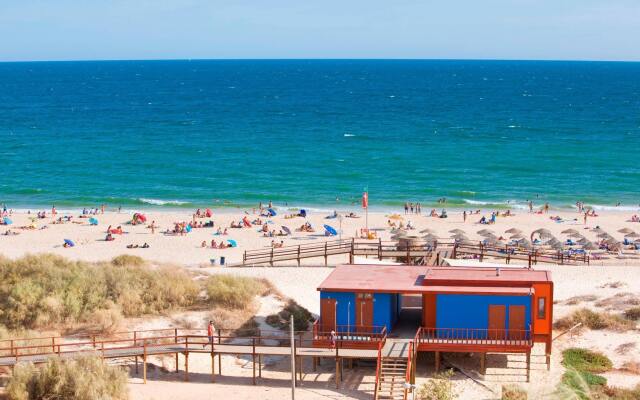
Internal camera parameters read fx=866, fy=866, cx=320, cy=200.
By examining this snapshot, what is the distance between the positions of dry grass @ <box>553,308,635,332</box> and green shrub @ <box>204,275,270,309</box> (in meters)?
9.86

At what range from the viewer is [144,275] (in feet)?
94.7

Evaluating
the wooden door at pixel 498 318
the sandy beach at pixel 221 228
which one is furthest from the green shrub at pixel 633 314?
→ the sandy beach at pixel 221 228

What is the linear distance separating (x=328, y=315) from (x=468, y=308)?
13.0ft

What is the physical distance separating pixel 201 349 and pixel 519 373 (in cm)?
891

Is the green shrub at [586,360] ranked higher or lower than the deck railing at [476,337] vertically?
lower

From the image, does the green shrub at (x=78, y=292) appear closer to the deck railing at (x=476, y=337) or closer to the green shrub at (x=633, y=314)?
the deck railing at (x=476, y=337)

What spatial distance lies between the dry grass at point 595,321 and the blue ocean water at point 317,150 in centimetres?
3163

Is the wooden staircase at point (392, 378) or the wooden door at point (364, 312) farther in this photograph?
the wooden door at point (364, 312)

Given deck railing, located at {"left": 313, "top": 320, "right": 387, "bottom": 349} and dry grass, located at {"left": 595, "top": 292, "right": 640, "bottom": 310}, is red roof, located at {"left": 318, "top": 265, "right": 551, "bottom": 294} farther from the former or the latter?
dry grass, located at {"left": 595, "top": 292, "right": 640, "bottom": 310}

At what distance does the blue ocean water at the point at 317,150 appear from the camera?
63438 millimetres

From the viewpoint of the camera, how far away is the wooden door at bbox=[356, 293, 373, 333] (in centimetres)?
2462

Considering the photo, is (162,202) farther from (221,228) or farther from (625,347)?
(625,347)

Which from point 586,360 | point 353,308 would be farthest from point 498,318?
point 353,308

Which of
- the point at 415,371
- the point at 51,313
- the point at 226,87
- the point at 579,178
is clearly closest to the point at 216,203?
the point at 579,178
